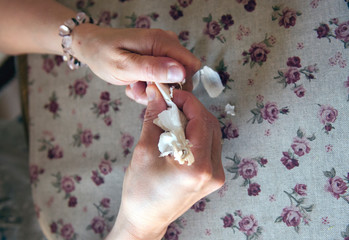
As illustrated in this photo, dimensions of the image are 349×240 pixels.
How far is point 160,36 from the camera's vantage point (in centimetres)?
56

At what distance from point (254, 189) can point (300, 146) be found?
136 millimetres

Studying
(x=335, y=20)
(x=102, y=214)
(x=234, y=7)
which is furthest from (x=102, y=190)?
(x=335, y=20)

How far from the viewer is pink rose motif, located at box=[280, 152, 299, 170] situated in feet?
1.92

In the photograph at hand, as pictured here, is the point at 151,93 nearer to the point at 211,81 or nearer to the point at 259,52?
the point at 211,81

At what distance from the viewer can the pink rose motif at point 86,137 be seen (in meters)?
0.75

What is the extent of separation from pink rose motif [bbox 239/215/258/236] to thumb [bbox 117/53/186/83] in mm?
341

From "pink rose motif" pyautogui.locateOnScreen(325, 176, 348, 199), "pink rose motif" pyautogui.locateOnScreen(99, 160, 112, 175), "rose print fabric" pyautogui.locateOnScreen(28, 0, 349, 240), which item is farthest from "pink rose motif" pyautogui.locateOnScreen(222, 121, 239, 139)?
"pink rose motif" pyautogui.locateOnScreen(99, 160, 112, 175)

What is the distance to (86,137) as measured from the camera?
2.48ft

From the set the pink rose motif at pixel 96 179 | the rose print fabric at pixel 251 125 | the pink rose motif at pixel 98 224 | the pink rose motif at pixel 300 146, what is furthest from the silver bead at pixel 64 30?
the pink rose motif at pixel 300 146

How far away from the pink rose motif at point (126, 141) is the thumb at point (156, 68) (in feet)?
0.71

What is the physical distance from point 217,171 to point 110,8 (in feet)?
1.84

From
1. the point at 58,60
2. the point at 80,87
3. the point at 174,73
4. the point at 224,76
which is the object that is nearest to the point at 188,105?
the point at 174,73

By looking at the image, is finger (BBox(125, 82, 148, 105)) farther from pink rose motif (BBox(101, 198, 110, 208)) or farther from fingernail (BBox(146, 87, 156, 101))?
pink rose motif (BBox(101, 198, 110, 208))

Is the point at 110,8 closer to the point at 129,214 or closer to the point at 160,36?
the point at 160,36
